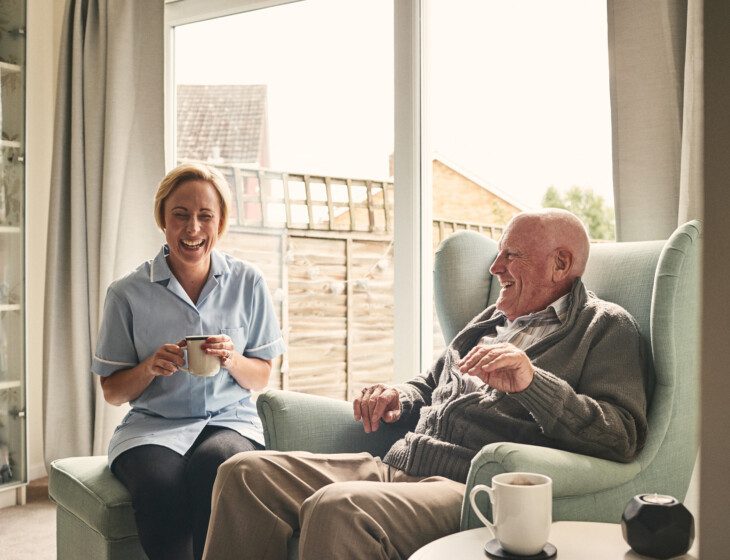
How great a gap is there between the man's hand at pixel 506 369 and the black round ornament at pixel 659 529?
33cm

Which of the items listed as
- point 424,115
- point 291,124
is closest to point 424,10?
point 424,115

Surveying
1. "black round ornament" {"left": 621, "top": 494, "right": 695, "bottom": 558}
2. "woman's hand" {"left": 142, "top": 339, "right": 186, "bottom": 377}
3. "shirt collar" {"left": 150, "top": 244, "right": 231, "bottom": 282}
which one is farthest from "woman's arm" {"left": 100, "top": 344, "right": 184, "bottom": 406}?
"black round ornament" {"left": 621, "top": 494, "right": 695, "bottom": 558}

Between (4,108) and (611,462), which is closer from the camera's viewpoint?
(611,462)

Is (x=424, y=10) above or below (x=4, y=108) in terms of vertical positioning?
above

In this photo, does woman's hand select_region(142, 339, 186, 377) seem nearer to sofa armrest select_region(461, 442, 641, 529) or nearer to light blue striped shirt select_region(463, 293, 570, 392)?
light blue striped shirt select_region(463, 293, 570, 392)

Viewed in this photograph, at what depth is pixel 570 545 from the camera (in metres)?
1.29

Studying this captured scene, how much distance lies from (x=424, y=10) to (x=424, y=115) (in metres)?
0.38

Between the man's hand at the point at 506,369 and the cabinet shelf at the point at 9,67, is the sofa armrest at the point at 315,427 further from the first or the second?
the cabinet shelf at the point at 9,67

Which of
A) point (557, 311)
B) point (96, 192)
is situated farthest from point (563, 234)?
point (96, 192)

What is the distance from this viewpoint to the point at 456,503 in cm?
156

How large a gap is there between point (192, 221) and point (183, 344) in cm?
37

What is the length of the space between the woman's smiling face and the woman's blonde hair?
Answer: 0.04 feet

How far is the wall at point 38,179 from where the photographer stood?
357cm

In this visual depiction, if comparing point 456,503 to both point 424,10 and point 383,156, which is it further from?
point 424,10
